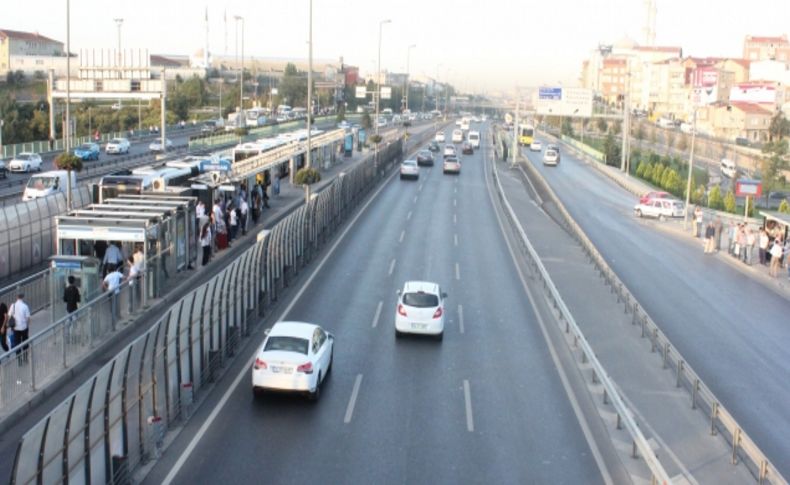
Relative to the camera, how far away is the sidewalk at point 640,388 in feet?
40.9

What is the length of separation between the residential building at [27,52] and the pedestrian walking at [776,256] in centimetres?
9340

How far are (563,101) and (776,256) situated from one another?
5934 cm

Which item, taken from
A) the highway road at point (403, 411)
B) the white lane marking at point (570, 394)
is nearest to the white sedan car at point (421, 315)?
the highway road at point (403, 411)

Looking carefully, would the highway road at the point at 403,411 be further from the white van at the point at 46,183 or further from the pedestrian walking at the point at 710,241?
the white van at the point at 46,183

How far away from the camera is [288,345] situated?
15031 mm

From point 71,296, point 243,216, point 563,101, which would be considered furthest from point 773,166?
point 71,296

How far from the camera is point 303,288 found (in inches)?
961

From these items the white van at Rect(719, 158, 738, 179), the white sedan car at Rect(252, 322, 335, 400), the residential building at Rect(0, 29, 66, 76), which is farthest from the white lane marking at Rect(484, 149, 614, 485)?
the residential building at Rect(0, 29, 66, 76)

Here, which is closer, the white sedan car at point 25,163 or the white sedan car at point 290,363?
the white sedan car at point 290,363

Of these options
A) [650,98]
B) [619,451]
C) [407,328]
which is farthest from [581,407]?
[650,98]

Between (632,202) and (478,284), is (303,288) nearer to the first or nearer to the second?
(478,284)

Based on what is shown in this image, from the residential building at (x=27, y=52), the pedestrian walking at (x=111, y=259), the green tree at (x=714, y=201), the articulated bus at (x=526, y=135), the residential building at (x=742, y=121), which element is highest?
the residential building at (x=27, y=52)

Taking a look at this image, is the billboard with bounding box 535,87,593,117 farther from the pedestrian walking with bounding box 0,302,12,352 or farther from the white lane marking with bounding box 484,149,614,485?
the pedestrian walking with bounding box 0,302,12,352

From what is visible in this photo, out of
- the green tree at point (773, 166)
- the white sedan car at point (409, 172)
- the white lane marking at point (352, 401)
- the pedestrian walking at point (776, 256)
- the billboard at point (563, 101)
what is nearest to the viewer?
the white lane marking at point (352, 401)
